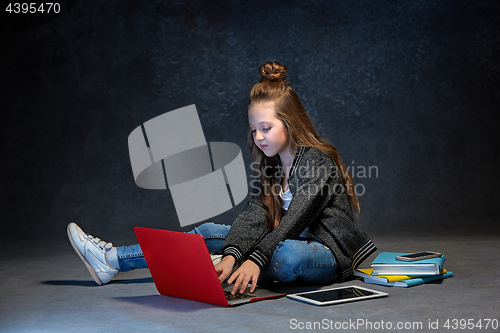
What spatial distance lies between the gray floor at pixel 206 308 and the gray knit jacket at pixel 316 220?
13 cm

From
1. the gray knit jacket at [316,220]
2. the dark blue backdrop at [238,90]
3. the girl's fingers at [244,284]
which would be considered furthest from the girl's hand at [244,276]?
the dark blue backdrop at [238,90]

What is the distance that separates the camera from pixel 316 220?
6.12ft

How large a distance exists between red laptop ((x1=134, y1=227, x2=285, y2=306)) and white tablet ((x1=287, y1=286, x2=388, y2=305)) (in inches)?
3.9

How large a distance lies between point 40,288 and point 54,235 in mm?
1428

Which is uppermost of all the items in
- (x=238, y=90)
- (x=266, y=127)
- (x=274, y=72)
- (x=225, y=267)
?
(x=238, y=90)

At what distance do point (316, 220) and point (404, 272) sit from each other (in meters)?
0.33

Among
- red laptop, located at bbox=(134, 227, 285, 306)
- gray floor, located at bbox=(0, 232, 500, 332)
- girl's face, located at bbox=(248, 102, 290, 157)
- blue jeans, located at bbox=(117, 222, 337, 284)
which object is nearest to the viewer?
gray floor, located at bbox=(0, 232, 500, 332)

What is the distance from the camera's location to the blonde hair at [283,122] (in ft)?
6.12

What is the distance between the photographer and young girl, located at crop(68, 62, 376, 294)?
174cm

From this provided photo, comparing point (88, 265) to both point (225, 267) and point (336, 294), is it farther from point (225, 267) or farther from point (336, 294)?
point (336, 294)

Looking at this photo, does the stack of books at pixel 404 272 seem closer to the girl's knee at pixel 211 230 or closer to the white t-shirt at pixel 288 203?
the white t-shirt at pixel 288 203

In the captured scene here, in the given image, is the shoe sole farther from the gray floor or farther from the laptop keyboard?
the laptop keyboard

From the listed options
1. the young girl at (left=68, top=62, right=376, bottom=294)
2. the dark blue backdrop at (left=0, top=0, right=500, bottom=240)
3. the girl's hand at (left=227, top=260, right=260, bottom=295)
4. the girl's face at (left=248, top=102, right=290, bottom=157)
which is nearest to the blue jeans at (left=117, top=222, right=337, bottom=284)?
the young girl at (left=68, top=62, right=376, bottom=294)

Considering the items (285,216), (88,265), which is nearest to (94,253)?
(88,265)
